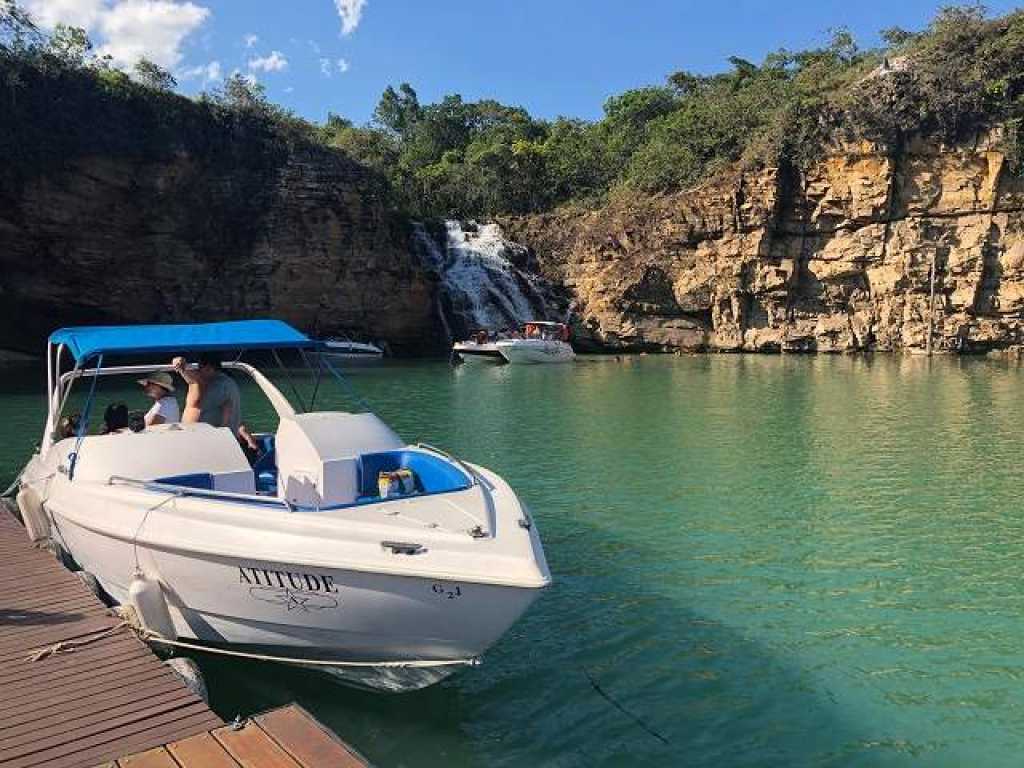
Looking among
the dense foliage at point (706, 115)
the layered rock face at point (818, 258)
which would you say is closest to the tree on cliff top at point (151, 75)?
the dense foliage at point (706, 115)

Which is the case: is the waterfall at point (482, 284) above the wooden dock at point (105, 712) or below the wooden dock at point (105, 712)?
above

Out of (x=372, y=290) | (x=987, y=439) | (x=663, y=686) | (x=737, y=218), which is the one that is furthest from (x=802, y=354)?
(x=663, y=686)

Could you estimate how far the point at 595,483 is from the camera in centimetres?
1265

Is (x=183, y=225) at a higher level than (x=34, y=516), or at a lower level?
higher

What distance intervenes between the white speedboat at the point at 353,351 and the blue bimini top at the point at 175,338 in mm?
30557

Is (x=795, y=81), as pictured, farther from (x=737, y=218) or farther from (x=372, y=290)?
(x=372, y=290)

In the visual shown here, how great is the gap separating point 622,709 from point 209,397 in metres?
4.93

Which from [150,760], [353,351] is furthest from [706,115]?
[150,760]

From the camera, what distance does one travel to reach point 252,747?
4.23 m

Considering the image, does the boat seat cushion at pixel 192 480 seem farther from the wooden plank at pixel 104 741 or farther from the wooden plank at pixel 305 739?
the wooden plank at pixel 305 739

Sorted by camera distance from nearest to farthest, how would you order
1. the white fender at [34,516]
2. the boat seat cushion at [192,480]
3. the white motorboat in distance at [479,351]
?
the boat seat cushion at [192,480], the white fender at [34,516], the white motorboat in distance at [479,351]

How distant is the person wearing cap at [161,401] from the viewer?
8.30 meters

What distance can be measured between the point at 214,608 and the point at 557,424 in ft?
43.5

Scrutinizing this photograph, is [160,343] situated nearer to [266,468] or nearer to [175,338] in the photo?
[175,338]
